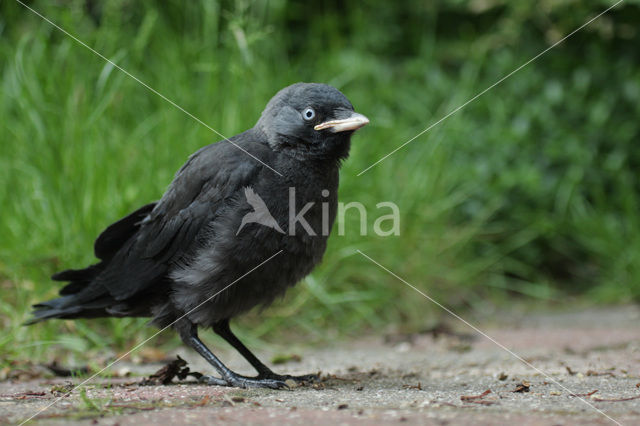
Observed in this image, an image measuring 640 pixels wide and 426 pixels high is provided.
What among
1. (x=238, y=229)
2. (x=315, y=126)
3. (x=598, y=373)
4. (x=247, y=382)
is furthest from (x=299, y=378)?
(x=598, y=373)

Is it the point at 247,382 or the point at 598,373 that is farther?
the point at 598,373

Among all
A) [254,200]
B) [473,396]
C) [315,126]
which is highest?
[315,126]

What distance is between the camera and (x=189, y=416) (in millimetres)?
2113

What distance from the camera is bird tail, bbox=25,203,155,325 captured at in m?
3.27

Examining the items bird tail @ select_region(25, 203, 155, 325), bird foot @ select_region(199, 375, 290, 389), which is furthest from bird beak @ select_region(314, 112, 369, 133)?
bird foot @ select_region(199, 375, 290, 389)

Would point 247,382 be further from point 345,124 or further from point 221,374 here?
point 345,124

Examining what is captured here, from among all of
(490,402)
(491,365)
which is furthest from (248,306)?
(491,365)

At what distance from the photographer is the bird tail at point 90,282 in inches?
129

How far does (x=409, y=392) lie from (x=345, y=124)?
3.68 ft

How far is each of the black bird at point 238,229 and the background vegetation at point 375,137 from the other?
732 millimetres

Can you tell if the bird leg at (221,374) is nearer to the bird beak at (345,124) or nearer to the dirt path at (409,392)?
the dirt path at (409,392)

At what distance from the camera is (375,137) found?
212 inches

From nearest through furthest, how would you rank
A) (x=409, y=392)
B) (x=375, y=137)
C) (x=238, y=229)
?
(x=409, y=392)
(x=238, y=229)
(x=375, y=137)

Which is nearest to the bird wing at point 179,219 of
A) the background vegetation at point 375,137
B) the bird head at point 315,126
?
the bird head at point 315,126
